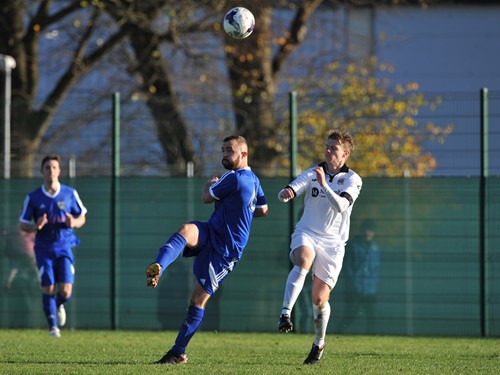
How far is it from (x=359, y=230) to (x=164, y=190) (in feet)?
9.58

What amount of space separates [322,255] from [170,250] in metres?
1.69

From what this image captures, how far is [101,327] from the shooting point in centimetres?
1691

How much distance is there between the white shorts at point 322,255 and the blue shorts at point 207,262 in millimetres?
811

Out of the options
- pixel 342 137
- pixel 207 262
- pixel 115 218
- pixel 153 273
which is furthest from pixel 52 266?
pixel 153 273

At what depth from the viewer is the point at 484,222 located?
15969 mm

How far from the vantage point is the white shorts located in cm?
1081

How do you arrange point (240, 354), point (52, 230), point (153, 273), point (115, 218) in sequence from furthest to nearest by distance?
point (115, 218) < point (52, 230) < point (240, 354) < point (153, 273)

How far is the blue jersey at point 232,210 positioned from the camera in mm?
10422

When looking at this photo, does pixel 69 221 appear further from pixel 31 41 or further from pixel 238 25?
pixel 31 41

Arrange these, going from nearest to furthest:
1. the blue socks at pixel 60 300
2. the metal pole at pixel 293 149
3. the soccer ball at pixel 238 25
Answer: the soccer ball at pixel 238 25 → the blue socks at pixel 60 300 → the metal pole at pixel 293 149

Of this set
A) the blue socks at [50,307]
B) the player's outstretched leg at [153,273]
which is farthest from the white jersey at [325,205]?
the blue socks at [50,307]

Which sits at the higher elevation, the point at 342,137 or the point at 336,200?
the point at 342,137

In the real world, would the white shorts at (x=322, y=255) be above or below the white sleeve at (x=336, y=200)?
below

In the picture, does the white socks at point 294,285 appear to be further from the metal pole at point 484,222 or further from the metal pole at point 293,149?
the metal pole at point 484,222
